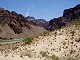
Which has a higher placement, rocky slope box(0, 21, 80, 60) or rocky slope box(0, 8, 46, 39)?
rocky slope box(0, 8, 46, 39)

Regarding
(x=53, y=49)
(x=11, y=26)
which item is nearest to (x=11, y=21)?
(x=11, y=26)

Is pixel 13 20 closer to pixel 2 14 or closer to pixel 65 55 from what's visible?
pixel 2 14

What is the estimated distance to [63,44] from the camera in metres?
20.6

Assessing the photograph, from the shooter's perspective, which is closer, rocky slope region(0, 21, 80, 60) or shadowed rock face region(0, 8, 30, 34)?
rocky slope region(0, 21, 80, 60)

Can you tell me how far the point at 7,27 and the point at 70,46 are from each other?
412 ft

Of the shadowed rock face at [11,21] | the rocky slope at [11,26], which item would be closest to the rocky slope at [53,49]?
the rocky slope at [11,26]

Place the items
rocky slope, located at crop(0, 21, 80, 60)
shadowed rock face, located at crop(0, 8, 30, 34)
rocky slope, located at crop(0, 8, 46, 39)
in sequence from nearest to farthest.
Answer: rocky slope, located at crop(0, 21, 80, 60) < rocky slope, located at crop(0, 8, 46, 39) < shadowed rock face, located at crop(0, 8, 30, 34)

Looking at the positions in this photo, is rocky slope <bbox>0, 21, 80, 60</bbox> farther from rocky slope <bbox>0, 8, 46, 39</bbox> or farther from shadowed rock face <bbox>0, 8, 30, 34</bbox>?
shadowed rock face <bbox>0, 8, 30, 34</bbox>

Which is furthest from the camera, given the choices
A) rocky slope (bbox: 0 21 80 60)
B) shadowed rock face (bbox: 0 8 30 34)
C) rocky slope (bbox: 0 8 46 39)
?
shadowed rock face (bbox: 0 8 30 34)

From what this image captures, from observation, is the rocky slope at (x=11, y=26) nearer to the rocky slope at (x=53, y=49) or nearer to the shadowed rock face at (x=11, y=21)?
the shadowed rock face at (x=11, y=21)

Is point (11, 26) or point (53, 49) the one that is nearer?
point (53, 49)

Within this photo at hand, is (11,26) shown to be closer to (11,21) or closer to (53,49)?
(11,21)

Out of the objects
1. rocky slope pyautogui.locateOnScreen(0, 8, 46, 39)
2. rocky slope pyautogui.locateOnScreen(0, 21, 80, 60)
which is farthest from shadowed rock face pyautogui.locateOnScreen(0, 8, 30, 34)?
rocky slope pyautogui.locateOnScreen(0, 21, 80, 60)

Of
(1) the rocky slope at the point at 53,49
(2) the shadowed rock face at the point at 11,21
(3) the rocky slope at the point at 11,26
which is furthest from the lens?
(2) the shadowed rock face at the point at 11,21
